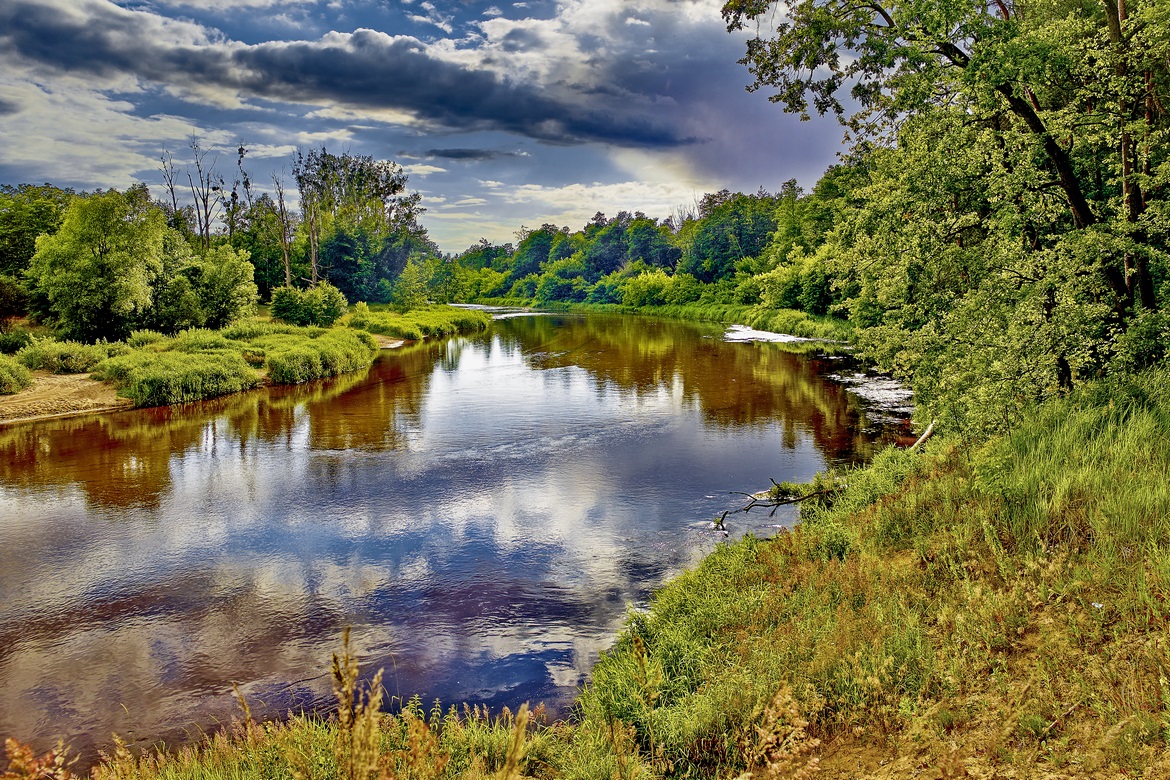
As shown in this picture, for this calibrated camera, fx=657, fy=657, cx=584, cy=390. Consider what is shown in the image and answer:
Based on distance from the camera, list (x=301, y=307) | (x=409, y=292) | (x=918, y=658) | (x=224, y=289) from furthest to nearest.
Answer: (x=409, y=292) → (x=301, y=307) → (x=224, y=289) → (x=918, y=658)

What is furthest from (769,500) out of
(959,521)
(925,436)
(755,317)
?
(755,317)

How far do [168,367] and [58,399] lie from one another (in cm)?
349

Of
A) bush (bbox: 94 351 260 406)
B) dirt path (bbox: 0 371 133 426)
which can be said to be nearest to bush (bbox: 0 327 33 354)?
dirt path (bbox: 0 371 133 426)

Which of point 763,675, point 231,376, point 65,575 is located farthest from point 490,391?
point 763,675

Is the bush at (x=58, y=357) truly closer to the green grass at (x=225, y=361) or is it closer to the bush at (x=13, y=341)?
the green grass at (x=225, y=361)

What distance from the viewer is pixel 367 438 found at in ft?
63.3

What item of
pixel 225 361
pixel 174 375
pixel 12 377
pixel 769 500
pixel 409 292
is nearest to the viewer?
pixel 769 500

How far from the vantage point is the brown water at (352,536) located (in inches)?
301

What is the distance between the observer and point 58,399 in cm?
2258

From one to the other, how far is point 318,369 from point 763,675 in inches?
1145

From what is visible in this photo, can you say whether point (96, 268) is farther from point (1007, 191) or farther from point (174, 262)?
point (1007, 191)

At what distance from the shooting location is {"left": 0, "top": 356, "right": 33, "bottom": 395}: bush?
72.4 feet

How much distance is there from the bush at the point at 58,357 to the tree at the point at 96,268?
11.0ft

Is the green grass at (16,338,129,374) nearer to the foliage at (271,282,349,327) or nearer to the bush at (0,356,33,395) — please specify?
the bush at (0,356,33,395)
